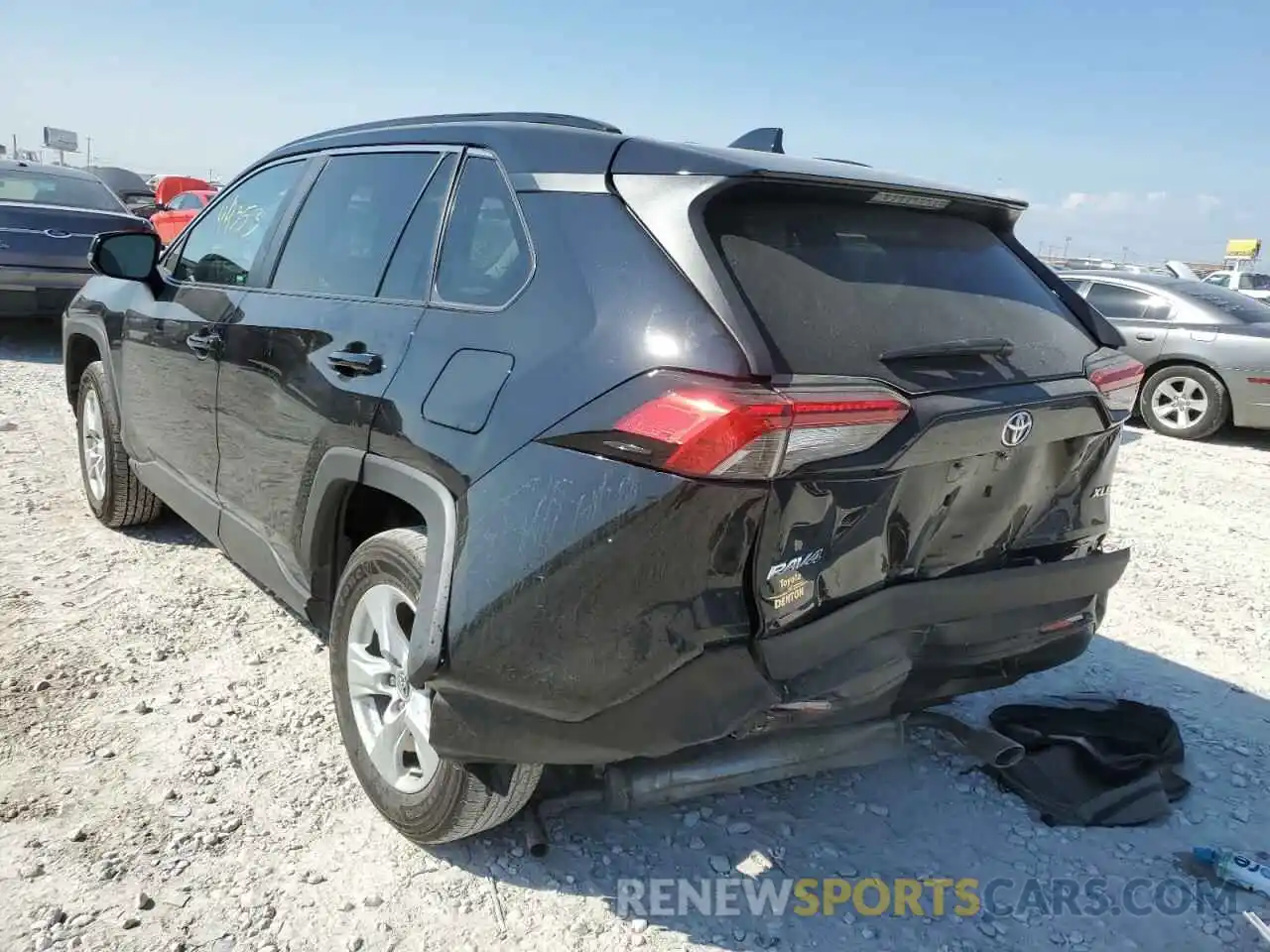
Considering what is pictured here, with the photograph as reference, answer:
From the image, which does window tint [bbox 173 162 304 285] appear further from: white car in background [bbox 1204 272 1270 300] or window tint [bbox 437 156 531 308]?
white car in background [bbox 1204 272 1270 300]

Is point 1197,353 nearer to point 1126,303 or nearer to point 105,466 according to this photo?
point 1126,303

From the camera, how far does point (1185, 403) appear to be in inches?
348

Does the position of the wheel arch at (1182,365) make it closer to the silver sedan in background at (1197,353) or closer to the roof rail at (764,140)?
the silver sedan in background at (1197,353)

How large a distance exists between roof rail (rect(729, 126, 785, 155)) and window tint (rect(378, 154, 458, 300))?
841mm

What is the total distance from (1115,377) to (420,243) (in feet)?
6.27

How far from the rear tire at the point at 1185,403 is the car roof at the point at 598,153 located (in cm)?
706

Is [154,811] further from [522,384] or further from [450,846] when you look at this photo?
[522,384]

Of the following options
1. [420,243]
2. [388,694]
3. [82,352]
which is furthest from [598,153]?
[82,352]

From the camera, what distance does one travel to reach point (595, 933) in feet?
7.66

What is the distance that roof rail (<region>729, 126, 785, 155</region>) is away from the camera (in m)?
2.88

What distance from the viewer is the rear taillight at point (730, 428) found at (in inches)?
73.9

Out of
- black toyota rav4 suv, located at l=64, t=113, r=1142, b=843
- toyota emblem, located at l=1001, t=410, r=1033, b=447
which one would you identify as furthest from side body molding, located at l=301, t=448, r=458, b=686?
toyota emblem, located at l=1001, t=410, r=1033, b=447

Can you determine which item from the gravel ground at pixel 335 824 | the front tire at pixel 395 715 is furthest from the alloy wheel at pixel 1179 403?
the front tire at pixel 395 715

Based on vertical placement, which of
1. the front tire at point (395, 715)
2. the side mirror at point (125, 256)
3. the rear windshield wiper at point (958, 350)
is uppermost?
the rear windshield wiper at point (958, 350)
